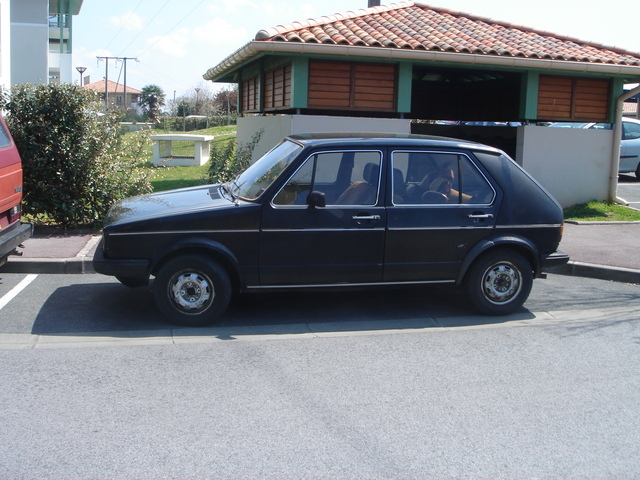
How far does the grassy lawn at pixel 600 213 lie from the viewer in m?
12.5

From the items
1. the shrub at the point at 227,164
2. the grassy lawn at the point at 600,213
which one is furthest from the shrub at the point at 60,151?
the grassy lawn at the point at 600,213

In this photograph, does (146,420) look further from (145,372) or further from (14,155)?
(14,155)

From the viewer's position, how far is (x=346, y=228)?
6602 mm

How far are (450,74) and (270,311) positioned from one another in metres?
10.7

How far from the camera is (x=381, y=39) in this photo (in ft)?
40.0

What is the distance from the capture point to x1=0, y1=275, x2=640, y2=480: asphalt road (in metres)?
3.94

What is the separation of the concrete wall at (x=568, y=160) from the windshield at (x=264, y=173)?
7.35m

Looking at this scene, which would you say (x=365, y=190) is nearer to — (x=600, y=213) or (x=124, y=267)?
(x=124, y=267)

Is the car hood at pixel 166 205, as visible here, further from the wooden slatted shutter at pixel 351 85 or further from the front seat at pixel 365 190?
the wooden slatted shutter at pixel 351 85

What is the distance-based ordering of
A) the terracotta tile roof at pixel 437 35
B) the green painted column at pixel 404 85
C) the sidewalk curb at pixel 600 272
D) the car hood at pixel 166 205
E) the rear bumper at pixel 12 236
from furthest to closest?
the green painted column at pixel 404 85 → the terracotta tile roof at pixel 437 35 → the sidewalk curb at pixel 600 272 → the rear bumper at pixel 12 236 → the car hood at pixel 166 205

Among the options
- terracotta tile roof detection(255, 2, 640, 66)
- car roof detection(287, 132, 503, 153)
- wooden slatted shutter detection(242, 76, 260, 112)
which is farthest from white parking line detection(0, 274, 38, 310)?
wooden slatted shutter detection(242, 76, 260, 112)

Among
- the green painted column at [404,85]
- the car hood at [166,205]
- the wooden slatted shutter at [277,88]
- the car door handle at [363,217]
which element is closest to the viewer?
the car hood at [166,205]

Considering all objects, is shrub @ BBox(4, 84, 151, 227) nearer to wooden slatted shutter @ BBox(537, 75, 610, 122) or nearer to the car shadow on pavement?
the car shadow on pavement

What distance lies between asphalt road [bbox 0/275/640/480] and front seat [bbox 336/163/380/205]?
120 cm
